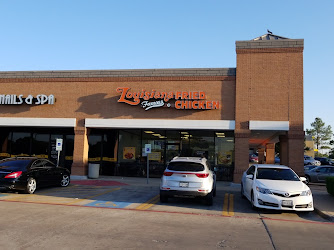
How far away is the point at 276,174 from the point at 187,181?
3.29m

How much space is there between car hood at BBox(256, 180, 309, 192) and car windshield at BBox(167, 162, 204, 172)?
2.07m

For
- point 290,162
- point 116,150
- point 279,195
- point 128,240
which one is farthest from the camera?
point 116,150

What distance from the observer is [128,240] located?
6285 mm

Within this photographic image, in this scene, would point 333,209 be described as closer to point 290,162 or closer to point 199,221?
point 199,221

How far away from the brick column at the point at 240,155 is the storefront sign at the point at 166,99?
232 centimetres

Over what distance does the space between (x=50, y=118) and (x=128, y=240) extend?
16.0 m

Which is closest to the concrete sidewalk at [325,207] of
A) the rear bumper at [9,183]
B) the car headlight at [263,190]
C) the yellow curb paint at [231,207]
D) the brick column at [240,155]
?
the car headlight at [263,190]

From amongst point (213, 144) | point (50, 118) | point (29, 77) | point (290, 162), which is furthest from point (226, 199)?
point (29, 77)

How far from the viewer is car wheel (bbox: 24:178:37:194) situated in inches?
487

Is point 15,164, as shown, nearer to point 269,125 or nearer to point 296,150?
point 269,125

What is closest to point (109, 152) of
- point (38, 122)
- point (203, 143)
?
point (38, 122)

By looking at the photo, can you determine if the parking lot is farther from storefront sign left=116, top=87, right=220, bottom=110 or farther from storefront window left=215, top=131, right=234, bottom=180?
storefront sign left=116, top=87, right=220, bottom=110

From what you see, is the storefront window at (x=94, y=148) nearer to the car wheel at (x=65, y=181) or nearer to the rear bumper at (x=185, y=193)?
the car wheel at (x=65, y=181)

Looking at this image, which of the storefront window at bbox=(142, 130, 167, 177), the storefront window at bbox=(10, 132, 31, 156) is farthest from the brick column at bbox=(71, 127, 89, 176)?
the storefront window at bbox=(10, 132, 31, 156)
